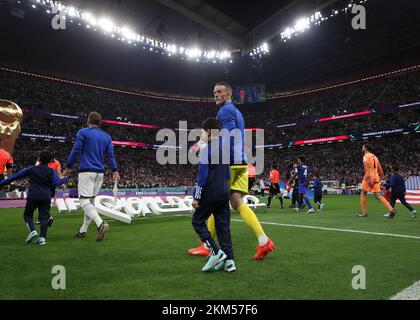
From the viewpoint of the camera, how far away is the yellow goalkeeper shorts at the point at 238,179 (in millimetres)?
4070

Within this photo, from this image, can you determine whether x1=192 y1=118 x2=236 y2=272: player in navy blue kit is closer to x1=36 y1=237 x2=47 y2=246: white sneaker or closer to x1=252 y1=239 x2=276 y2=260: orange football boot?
x1=252 y1=239 x2=276 y2=260: orange football boot

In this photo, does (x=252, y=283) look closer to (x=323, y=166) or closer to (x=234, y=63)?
(x=323, y=166)

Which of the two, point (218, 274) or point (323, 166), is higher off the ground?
point (323, 166)

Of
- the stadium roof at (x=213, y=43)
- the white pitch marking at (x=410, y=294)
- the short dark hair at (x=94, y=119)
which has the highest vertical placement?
the stadium roof at (x=213, y=43)

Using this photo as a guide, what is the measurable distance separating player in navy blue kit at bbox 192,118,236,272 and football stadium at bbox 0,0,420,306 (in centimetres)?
2

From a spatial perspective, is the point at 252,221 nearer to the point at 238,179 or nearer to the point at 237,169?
the point at 238,179

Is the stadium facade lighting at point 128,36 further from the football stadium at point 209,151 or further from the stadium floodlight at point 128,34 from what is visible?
the football stadium at point 209,151

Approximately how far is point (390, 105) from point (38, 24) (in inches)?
1522

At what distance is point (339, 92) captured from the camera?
141ft

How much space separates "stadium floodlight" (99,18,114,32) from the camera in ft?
86.2

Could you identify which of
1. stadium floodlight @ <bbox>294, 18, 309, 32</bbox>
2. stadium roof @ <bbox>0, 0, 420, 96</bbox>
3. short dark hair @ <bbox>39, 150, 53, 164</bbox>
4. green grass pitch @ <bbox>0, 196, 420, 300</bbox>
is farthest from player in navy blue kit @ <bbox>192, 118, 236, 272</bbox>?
stadium floodlight @ <bbox>294, 18, 309, 32</bbox>

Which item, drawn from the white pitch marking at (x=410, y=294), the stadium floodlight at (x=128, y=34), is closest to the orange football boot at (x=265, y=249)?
the white pitch marking at (x=410, y=294)

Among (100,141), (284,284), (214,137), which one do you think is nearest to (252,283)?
(284,284)

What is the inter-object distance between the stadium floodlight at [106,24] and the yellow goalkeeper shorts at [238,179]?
86.2 ft
